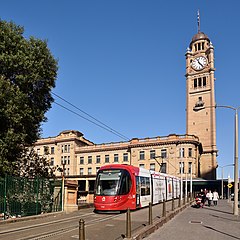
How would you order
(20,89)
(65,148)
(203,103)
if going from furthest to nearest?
(65,148)
(203,103)
(20,89)

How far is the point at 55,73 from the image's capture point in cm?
2312

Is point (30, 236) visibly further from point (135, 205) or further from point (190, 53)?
point (190, 53)

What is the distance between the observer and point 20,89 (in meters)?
21.1

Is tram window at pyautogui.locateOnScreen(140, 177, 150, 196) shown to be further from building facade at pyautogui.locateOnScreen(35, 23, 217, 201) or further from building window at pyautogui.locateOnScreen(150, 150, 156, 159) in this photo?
building window at pyautogui.locateOnScreen(150, 150, 156, 159)

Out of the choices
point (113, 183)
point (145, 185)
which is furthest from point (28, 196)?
point (145, 185)

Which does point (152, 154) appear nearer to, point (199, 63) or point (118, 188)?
point (199, 63)

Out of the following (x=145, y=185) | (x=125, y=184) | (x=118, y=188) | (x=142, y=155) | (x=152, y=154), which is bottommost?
(x=145, y=185)

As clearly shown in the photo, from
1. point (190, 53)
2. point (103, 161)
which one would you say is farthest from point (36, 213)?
point (190, 53)

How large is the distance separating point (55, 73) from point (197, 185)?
62691 mm

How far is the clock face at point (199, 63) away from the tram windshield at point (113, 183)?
82.0 meters

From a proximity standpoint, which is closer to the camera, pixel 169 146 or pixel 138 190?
pixel 138 190

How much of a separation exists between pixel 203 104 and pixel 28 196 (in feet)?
267

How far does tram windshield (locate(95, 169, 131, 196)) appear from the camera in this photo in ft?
75.6

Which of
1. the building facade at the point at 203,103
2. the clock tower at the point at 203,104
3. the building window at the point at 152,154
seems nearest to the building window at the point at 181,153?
the building window at the point at 152,154
